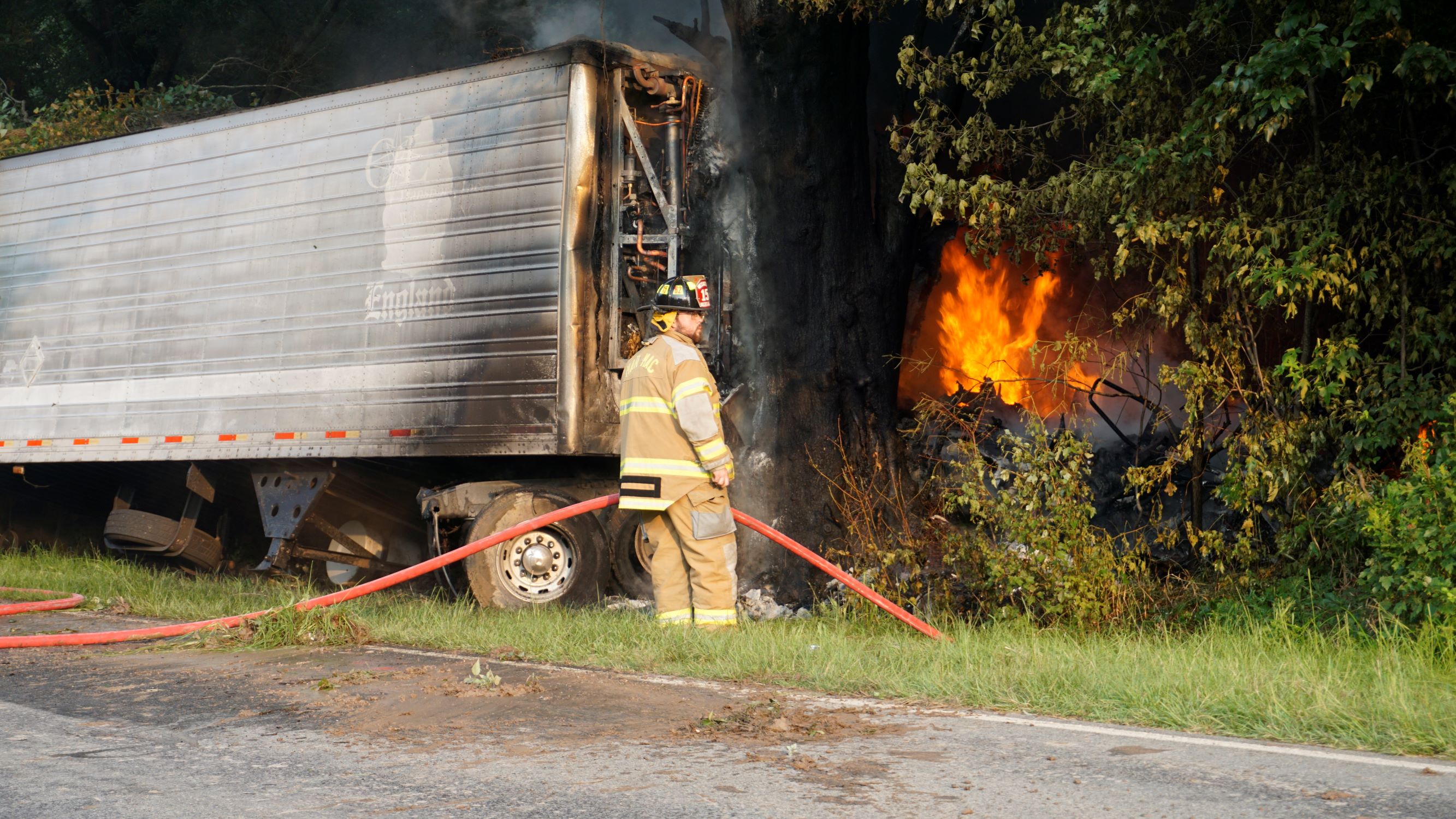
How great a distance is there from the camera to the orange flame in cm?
1232

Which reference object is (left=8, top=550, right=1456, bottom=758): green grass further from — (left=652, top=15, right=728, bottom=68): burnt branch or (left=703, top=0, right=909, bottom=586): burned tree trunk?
(left=652, top=15, right=728, bottom=68): burnt branch

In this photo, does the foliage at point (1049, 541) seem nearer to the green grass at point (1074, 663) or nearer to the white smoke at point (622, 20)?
the green grass at point (1074, 663)

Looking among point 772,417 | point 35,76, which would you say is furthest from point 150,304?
point 35,76

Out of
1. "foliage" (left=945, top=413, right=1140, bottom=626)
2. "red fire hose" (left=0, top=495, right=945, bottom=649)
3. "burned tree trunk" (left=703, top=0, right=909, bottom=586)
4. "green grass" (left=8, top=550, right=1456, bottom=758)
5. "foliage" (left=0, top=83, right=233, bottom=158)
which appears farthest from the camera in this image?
"foliage" (left=0, top=83, right=233, bottom=158)

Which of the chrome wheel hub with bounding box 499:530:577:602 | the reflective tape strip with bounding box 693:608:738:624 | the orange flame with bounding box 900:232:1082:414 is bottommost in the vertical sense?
the reflective tape strip with bounding box 693:608:738:624

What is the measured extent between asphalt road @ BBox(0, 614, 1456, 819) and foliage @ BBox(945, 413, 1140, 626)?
8.11 feet

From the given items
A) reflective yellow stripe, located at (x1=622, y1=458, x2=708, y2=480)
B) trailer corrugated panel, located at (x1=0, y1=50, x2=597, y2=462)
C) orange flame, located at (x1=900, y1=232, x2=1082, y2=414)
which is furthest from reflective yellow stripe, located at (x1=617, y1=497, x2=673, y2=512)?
orange flame, located at (x1=900, y1=232, x2=1082, y2=414)

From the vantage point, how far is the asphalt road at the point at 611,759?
3941 millimetres

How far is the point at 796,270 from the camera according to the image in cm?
1057

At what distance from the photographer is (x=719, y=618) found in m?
7.43

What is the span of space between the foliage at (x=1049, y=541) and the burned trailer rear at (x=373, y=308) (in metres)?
3.08

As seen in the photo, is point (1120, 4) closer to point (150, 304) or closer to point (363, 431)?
point (363, 431)

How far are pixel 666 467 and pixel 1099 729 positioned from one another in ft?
10.3

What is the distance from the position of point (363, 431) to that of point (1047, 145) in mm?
7108
